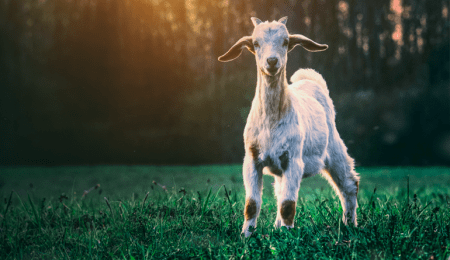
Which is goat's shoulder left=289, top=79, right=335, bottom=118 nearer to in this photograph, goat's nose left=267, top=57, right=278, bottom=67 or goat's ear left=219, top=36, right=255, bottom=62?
goat's ear left=219, top=36, right=255, bottom=62

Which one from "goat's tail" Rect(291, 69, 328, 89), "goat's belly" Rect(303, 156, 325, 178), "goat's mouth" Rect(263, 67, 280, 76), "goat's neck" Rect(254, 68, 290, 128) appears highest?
"goat's tail" Rect(291, 69, 328, 89)

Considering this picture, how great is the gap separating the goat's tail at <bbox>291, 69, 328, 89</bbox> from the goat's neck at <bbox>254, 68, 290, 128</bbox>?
1.40 m

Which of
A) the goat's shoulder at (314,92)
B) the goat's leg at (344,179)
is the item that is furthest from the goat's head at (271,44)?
the goat's leg at (344,179)

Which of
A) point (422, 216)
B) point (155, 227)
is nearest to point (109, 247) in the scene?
point (155, 227)

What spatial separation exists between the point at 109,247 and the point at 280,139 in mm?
1671

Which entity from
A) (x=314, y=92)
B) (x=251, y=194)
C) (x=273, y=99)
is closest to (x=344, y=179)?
(x=314, y=92)

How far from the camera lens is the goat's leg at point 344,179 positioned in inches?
155

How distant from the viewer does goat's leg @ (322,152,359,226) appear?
394cm

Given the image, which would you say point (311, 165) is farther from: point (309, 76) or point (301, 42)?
point (309, 76)

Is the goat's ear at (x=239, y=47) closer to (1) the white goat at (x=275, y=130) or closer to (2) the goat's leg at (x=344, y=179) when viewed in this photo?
(1) the white goat at (x=275, y=130)

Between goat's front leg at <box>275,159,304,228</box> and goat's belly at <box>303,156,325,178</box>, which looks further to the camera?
goat's belly at <box>303,156,325,178</box>

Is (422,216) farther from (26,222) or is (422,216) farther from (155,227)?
(26,222)

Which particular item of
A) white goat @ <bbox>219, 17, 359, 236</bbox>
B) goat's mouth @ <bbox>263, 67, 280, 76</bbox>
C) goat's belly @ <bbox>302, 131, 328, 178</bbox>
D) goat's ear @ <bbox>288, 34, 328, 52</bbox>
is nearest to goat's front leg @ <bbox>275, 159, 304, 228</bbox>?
white goat @ <bbox>219, 17, 359, 236</bbox>

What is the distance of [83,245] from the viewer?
308cm
